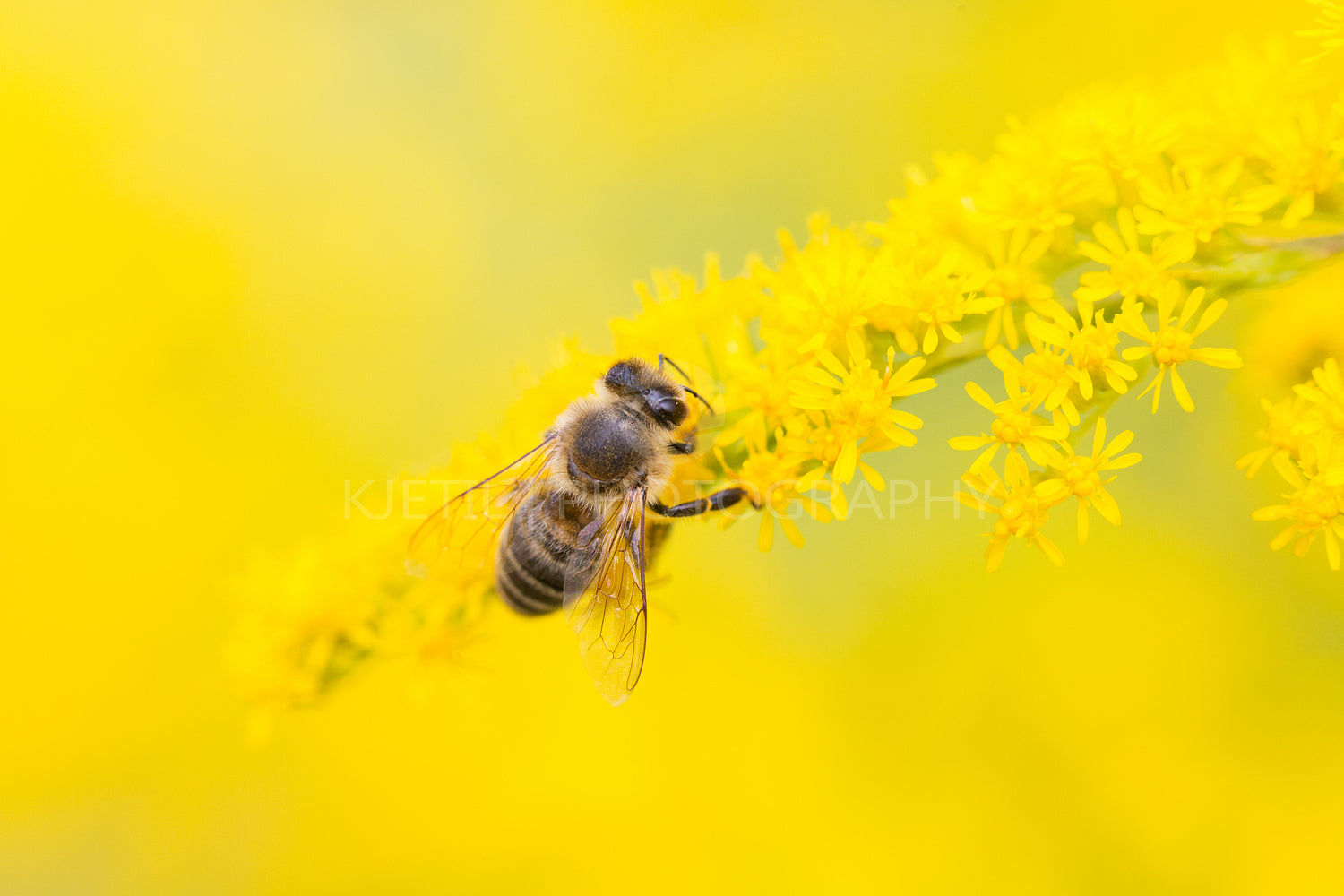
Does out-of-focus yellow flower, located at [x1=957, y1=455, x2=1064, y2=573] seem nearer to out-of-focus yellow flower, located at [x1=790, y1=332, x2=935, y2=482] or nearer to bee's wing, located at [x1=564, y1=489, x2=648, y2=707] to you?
out-of-focus yellow flower, located at [x1=790, y1=332, x2=935, y2=482]

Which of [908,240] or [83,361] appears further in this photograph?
[83,361]

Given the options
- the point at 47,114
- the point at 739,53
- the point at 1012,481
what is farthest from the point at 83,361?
the point at 1012,481

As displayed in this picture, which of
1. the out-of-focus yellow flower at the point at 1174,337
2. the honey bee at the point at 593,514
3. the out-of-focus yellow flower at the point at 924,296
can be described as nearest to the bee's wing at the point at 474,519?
the honey bee at the point at 593,514

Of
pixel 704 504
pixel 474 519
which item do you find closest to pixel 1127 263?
pixel 704 504

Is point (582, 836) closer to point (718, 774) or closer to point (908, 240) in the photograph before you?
point (718, 774)

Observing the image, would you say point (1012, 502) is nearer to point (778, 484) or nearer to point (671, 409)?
point (778, 484)

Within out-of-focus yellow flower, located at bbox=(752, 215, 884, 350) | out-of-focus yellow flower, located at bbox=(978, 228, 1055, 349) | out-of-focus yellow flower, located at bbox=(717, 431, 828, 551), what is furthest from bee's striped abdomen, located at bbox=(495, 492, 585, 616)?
out-of-focus yellow flower, located at bbox=(978, 228, 1055, 349)

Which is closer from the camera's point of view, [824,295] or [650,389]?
[824,295]
